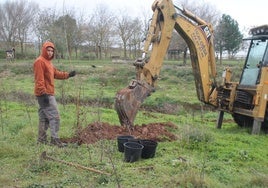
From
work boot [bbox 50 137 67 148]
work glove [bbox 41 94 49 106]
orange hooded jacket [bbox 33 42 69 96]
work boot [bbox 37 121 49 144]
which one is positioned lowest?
work boot [bbox 50 137 67 148]

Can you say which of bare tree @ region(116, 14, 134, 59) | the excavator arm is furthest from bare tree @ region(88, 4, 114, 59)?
the excavator arm

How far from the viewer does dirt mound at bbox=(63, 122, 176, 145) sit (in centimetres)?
809

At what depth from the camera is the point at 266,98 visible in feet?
31.6

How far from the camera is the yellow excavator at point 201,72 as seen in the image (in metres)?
8.80

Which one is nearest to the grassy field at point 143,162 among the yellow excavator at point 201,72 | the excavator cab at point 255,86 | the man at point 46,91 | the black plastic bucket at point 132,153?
the black plastic bucket at point 132,153

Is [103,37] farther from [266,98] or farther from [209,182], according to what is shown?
[209,182]

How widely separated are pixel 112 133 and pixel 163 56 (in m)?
2.38

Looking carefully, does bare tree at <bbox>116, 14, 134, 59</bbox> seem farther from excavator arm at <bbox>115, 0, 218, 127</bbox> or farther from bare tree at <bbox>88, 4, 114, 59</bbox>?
excavator arm at <bbox>115, 0, 218, 127</bbox>

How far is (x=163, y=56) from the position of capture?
9445mm

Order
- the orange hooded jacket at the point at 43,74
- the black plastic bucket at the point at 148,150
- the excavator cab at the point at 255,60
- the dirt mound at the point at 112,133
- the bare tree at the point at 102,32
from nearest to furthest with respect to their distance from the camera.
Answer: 1. the black plastic bucket at the point at 148,150
2. the orange hooded jacket at the point at 43,74
3. the dirt mound at the point at 112,133
4. the excavator cab at the point at 255,60
5. the bare tree at the point at 102,32

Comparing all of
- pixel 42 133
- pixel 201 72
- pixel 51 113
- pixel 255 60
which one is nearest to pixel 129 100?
pixel 51 113

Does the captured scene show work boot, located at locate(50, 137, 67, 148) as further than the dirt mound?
No

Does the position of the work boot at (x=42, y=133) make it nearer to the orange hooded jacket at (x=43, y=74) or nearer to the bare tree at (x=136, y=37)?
the orange hooded jacket at (x=43, y=74)

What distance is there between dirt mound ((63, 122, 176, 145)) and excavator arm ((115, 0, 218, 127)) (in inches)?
9.3
